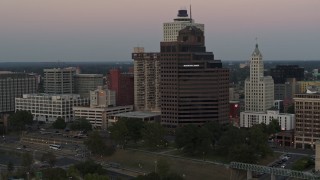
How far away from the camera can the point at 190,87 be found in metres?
123

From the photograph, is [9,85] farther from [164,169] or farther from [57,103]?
[164,169]

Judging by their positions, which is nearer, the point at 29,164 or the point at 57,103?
the point at 29,164

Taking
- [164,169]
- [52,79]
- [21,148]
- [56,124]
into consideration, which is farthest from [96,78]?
[164,169]

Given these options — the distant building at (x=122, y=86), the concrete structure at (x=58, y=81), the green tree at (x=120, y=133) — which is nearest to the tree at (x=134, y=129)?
the green tree at (x=120, y=133)

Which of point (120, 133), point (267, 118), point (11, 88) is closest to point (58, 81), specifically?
point (11, 88)

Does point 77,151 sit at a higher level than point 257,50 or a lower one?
lower

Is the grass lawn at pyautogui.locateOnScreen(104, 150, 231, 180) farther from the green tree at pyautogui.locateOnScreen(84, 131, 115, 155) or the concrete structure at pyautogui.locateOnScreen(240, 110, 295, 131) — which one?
the concrete structure at pyautogui.locateOnScreen(240, 110, 295, 131)

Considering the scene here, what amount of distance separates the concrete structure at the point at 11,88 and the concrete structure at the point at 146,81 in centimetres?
4566

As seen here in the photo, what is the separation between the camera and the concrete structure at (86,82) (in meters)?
192

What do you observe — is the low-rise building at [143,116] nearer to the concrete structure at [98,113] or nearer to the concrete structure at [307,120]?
the concrete structure at [98,113]

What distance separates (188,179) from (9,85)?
10258 centimetres

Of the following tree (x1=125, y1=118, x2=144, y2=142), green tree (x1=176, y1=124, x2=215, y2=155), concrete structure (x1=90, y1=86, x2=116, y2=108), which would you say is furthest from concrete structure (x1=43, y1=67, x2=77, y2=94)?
green tree (x1=176, y1=124, x2=215, y2=155)

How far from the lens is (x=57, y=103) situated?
150250mm

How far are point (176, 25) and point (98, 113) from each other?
3806 cm
